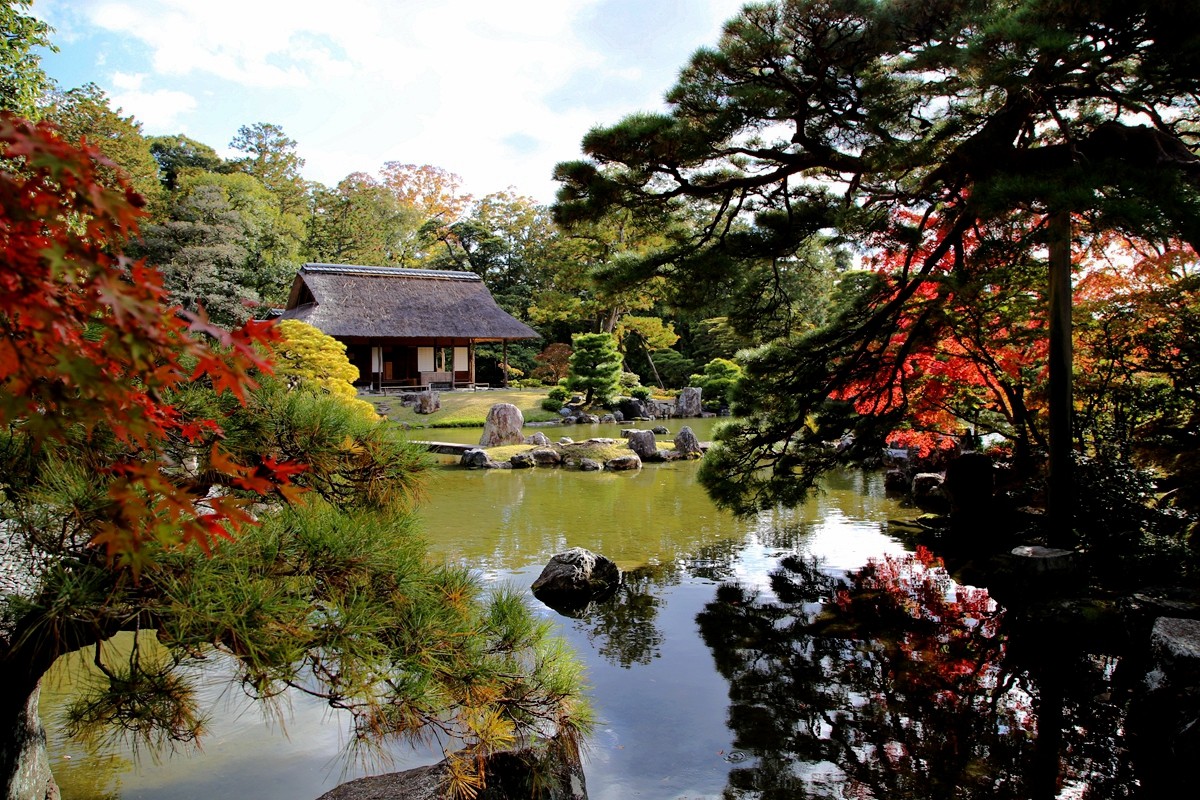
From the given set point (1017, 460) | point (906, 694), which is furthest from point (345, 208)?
point (906, 694)

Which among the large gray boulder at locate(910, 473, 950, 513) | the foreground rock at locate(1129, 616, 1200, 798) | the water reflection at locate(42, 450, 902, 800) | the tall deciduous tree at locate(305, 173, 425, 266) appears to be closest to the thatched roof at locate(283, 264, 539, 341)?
the tall deciduous tree at locate(305, 173, 425, 266)

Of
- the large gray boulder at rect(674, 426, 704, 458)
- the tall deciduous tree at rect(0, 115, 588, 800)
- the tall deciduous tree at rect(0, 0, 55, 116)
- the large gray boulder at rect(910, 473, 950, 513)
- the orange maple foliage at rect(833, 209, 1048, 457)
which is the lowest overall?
the large gray boulder at rect(910, 473, 950, 513)

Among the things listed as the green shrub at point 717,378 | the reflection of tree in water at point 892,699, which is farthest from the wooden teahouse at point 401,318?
the reflection of tree in water at point 892,699

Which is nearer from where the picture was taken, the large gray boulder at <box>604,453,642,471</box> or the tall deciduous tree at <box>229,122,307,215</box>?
the large gray boulder at <box>604,453,642,471</box>

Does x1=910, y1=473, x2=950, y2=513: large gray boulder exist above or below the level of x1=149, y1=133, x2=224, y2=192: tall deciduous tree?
below

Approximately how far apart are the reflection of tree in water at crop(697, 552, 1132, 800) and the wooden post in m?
0.80

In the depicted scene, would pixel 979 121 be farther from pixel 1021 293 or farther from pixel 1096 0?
pixel 1021 293

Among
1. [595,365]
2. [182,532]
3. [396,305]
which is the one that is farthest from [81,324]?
[396,305]

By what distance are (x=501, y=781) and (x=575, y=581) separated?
3.05m

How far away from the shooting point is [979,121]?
15.3ft

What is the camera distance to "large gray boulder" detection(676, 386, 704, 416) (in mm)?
20875

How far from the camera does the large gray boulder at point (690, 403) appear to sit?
20875mm

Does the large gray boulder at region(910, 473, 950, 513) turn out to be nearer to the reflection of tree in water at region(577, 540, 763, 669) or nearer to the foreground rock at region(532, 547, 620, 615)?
the reflection of tree in water at region(577, 540, 763, 669)

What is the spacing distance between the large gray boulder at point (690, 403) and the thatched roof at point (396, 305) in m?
5.02
